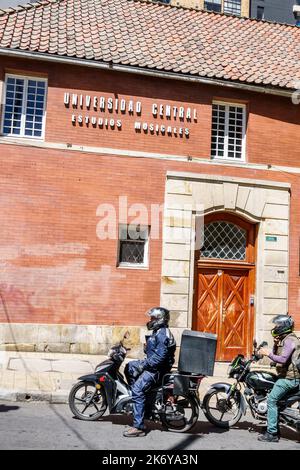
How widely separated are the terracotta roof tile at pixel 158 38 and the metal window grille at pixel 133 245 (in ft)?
13.7

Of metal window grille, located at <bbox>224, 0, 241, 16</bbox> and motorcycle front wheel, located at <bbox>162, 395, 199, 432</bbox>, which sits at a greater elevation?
metal window grille, located at <bbox>224, 0, 241, 16</bbox>

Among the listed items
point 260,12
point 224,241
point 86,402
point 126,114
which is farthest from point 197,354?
point 260,12

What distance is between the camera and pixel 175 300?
41.7 feet

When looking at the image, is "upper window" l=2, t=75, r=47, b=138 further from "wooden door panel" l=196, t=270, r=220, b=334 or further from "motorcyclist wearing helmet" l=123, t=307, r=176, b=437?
"motorcyclist wearing helmet" l=123, t=307, r=176, b=437

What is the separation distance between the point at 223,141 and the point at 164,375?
8243 millimetres

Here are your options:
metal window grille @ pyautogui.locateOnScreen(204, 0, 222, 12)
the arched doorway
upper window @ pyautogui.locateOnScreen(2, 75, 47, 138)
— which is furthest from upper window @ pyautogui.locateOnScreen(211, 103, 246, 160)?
metal window grille @ pyautogui.locateOnScreen(204, 0, 222, 12)

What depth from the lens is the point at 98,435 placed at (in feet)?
21.8

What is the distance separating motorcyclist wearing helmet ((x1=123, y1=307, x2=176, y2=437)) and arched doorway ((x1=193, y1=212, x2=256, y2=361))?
586 cm

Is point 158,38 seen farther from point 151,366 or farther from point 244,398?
point 244,398

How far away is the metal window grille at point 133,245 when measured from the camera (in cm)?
1284

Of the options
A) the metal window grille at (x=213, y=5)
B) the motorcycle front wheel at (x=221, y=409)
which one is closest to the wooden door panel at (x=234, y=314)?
the motorcycle front wheel at (x=221, y=409)

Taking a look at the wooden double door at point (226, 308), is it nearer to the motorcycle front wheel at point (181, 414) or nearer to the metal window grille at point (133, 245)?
the metal window grille at point (133, 245)

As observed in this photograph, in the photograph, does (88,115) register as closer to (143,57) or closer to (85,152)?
(85,152)

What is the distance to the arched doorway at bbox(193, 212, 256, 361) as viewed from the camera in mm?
13258
